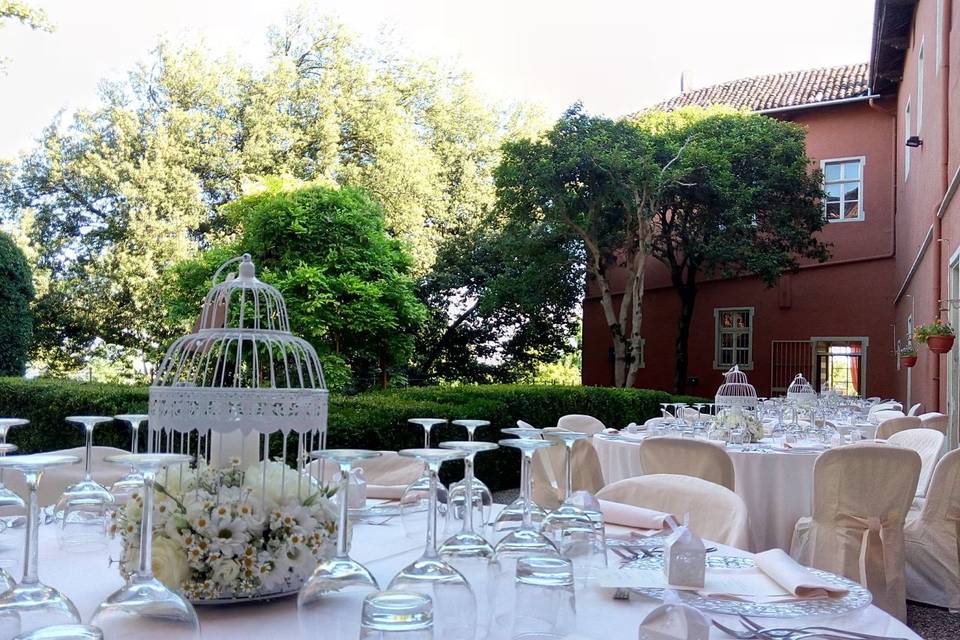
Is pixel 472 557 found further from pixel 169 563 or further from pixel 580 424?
pixel 580 424

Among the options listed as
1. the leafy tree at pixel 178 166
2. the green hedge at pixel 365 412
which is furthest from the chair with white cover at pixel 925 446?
the leafy tree at pixel 178 166

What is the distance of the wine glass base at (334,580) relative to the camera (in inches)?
54.2

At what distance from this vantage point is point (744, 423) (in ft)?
19.5

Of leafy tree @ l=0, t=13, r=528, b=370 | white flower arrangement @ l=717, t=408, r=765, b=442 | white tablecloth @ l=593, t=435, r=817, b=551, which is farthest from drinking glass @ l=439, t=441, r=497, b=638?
leafy tree @ l=0, t=13, r=528, b=370

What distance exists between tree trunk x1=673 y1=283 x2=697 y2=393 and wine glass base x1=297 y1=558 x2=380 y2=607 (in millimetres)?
19059

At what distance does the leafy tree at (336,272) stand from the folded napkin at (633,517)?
9.77 meters

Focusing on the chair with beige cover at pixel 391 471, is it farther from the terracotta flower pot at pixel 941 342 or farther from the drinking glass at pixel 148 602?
the terracotta flower pot at pixel 941 342

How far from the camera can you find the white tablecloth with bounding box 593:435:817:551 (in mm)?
5262

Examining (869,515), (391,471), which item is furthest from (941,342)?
(391,471)

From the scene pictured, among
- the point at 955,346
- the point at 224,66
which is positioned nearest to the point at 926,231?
the point at 955,346

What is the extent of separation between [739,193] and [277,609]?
17.2 m

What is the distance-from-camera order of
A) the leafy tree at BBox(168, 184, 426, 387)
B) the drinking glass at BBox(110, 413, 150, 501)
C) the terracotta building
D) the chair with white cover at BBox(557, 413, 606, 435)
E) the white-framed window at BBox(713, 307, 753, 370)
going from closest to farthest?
1. the drinking glass at BBox(110, 413, 150, 501)
2. the chair with white cover at BBox(557, 413, 606, 435)
3. the leafy tree at BBox(168, 184, 426, 387)
4. the terracotta building
5. the white-framed window at BBox(713, 307, 753, 370)

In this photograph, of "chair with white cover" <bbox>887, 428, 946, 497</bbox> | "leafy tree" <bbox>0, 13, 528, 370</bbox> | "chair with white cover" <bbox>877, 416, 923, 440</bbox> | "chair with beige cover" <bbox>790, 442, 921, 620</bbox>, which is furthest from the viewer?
"leafy tree" <bbox>0, 13, 528, 370</bbox>

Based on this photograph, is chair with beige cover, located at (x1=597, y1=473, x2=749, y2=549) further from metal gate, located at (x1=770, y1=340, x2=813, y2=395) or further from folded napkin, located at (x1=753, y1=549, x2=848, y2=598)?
metal gate, located at (x1=770, y1=340, x2=813, y2=395)
